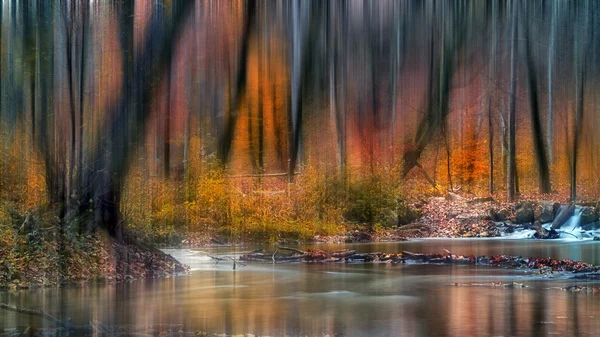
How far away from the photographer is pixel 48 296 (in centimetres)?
1100

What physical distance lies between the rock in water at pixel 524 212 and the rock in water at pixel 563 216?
316mm

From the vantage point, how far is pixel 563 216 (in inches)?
461

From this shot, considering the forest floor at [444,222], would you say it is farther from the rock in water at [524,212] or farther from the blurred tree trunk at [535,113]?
the blurred tree trunk at [535,113]

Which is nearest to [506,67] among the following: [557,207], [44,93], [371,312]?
[557,207]

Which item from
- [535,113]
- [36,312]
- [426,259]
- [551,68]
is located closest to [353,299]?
[426,259]

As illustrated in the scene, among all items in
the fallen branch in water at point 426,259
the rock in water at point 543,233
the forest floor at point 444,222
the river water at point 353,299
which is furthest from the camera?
the forest floor at point 444,222

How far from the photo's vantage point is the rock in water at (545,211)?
38.3 ft

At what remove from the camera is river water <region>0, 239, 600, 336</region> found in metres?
9.68

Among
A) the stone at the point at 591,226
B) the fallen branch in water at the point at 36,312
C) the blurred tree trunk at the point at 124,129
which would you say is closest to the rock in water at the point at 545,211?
the stone at the point at 591,226

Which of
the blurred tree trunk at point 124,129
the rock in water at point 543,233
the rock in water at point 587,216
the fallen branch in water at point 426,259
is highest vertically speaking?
the blurred tree trunk at point 124,129

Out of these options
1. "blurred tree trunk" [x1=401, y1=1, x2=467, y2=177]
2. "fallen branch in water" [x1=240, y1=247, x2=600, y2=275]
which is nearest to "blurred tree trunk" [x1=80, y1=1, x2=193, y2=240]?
"fallen branch in water" [x1=240, y1=247, x2=600, y2=275]

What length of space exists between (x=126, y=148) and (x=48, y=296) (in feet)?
7.08

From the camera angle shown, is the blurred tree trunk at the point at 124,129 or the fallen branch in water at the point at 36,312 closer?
the fallen branch in water at the point at 36,312

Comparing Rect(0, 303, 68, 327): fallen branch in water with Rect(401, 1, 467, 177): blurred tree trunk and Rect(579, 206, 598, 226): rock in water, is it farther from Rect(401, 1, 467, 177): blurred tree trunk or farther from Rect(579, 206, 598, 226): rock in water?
Rect(579, 206, 598, 226): rock in water
